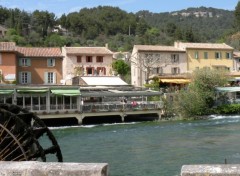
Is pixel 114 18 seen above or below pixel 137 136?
above

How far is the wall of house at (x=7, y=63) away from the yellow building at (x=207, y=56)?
27.4 meters

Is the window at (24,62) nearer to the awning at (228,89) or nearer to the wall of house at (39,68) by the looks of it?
the wall of house at (39,68)

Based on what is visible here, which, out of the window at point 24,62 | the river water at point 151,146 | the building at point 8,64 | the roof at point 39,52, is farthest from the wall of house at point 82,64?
the river water at point 151,146

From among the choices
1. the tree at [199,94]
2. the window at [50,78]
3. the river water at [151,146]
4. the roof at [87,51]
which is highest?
the roof at [87,51]

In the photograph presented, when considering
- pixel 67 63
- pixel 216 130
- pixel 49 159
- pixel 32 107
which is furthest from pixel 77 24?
pixel 49 159

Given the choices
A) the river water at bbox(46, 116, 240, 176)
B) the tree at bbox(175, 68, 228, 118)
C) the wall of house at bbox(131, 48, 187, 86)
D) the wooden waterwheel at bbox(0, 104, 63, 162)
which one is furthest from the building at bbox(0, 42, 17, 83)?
the wooden waterwheel at bbox(0, 104, 63, 162)

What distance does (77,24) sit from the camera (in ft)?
492

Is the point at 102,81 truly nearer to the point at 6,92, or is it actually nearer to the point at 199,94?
the point at 199,94

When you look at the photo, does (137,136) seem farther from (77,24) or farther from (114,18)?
(114,18)

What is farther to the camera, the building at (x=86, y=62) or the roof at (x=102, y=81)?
the building at (x=86, y=62)

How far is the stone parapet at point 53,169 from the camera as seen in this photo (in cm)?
380

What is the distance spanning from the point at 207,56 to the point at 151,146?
4512 cm

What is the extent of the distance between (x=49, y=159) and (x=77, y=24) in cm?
12981

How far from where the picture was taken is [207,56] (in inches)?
2776
